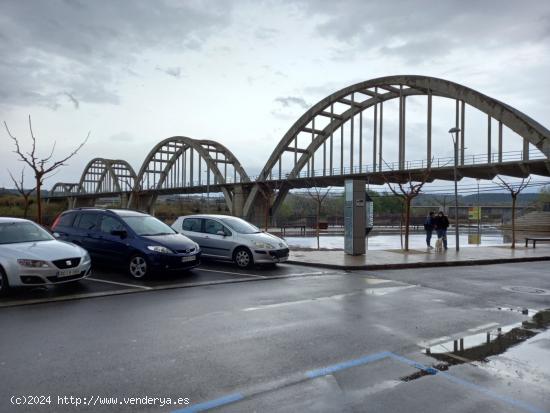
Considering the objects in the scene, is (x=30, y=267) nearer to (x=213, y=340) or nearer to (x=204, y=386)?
(x=213, y=340)

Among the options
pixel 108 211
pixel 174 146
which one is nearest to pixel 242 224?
pixel 108 211

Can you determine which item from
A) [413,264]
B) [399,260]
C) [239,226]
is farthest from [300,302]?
[399,260]

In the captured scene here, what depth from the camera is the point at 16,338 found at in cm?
549

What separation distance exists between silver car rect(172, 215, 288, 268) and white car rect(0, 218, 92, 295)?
176 inches

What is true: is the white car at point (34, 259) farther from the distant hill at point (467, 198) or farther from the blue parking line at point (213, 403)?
the distant hill at point (467, 198)

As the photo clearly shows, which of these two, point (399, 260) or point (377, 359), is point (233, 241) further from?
point (377, 359)

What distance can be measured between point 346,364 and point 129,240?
22.4 ft

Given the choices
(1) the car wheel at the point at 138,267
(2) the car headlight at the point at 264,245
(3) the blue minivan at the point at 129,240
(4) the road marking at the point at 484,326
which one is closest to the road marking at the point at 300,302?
(4) the road marking at the point at 484,326

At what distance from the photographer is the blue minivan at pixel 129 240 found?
9.91m

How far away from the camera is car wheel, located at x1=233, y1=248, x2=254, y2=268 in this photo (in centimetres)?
1221

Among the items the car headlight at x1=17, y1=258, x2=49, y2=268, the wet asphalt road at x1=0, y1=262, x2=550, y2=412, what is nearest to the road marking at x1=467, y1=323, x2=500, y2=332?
the wet asphalt road at x1=0, y1=262, x2=550, y2=412

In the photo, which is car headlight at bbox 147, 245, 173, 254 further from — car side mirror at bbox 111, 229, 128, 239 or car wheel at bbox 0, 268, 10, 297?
car wheel at bbox 0, 268, 10, 297

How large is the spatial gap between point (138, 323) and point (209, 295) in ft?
7.35

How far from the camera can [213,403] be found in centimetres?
368
